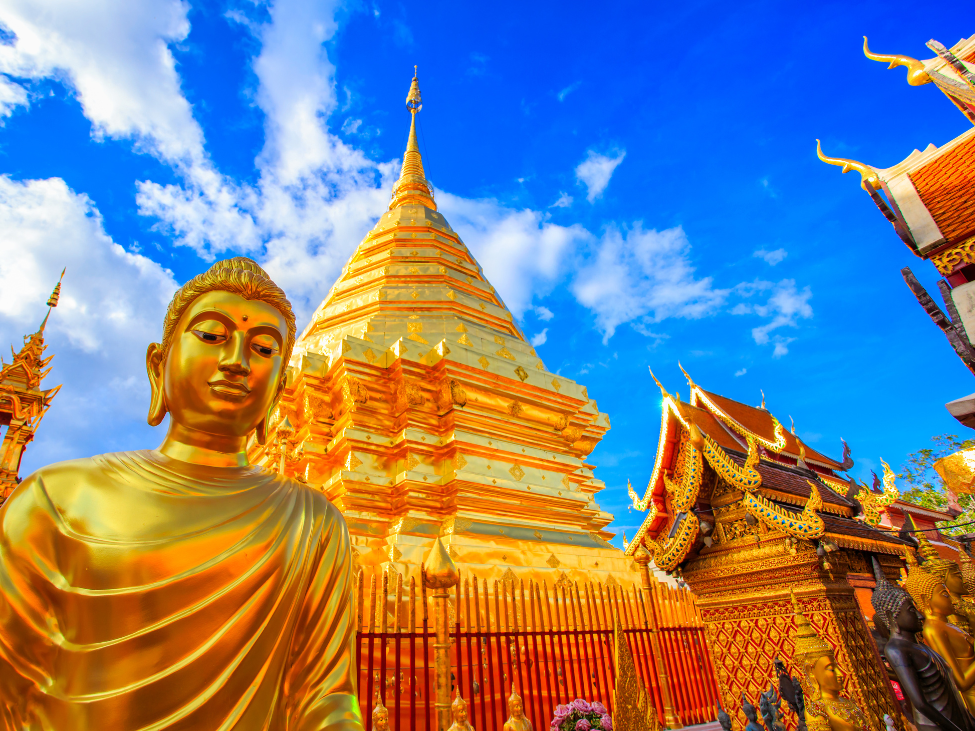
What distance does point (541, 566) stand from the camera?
265 inches

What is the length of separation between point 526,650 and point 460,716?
1.96m

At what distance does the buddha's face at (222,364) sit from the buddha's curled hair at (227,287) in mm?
37

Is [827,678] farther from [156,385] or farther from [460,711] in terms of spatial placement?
[156,385]

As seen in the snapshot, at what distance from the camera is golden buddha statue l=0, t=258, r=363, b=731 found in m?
1.79

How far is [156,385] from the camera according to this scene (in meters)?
2.56

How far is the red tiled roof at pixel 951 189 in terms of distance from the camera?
6.27 meters

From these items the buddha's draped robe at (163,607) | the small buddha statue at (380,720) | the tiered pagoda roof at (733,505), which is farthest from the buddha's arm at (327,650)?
the tiered pagoda roof at (733,505)

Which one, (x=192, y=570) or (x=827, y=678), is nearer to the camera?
(x=192, y=570)

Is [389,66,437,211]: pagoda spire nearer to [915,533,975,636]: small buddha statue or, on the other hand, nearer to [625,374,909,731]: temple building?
[625,374,909,731]: temple building

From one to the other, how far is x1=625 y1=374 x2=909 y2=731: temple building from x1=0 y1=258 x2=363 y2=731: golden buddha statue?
4.11 m

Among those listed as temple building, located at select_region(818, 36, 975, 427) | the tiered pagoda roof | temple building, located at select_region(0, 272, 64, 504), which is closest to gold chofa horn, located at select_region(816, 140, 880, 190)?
temple building, located at select_region(818, 36, 975, 427)

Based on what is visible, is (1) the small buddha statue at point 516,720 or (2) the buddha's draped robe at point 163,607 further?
(1) the small buddha statue at point 516,720

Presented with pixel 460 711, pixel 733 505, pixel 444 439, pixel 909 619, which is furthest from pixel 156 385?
pixel 444 439

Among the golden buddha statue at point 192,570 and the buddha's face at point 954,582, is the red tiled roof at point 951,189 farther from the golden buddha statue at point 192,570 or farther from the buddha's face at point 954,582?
the golden buddha statue at point 192,570
